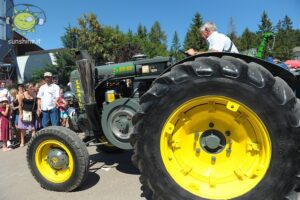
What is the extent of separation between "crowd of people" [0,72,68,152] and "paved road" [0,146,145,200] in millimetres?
1728

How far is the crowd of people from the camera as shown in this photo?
24.9ft

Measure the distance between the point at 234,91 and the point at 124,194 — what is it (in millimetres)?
2060

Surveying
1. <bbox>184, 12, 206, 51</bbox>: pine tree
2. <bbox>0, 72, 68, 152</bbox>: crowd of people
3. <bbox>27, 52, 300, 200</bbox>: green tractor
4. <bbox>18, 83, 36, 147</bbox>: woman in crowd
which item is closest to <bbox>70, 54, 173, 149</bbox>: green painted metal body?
<bbox>27, 52, 300, 200</bbox>: green tractor

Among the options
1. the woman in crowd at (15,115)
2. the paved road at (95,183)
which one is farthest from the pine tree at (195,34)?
the paved road at (95,183)

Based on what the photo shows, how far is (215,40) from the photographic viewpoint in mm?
4227

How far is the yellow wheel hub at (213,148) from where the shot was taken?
10.0ft

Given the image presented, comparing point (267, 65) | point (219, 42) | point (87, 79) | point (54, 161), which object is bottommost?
point (54, 161)

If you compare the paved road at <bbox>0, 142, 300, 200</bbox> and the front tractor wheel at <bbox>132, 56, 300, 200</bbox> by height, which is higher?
the front tractor wheel at <bbox>132, 56, 300, 200</bbox>

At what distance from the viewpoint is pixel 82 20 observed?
1125 inches

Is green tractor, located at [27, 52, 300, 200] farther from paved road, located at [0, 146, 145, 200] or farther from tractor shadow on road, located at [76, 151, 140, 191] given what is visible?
tractor shadow on road, located at [76, 151, 140, 191]

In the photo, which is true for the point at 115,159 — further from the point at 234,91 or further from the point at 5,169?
the point at 234,91

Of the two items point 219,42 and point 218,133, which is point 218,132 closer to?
point 218,133

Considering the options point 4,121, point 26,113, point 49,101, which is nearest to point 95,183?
point 49,101

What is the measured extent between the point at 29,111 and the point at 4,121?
63 cm
